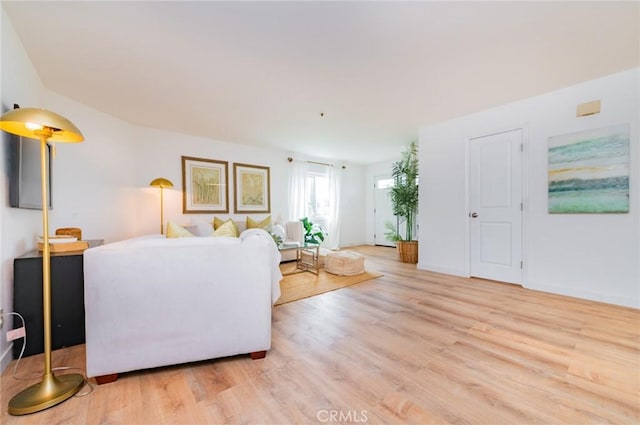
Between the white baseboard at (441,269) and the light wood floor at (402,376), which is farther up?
the white baseboard at (441,269)

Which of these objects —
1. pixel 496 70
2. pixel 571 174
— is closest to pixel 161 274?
pixel 496 70

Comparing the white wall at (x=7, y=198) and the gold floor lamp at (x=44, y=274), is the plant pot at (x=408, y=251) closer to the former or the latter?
the gold floor lamp at (x=44, y=274)

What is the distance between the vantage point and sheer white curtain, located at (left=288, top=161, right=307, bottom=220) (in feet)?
18.4

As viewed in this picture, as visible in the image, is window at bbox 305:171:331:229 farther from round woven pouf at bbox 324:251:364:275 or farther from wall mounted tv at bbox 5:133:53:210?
wall mounted tv at bbox 5:133:53:210

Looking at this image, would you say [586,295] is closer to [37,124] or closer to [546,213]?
[546,213]

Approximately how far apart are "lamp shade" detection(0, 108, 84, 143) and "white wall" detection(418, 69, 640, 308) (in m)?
4.20

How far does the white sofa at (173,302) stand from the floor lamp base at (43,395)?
10cm

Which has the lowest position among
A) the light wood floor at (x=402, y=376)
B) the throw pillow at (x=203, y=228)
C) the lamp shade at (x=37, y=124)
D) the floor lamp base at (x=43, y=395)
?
the light wood floor at (x=402, y=376)

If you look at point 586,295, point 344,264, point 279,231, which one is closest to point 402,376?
point 344,264

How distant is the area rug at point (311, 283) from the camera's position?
9.80 ft

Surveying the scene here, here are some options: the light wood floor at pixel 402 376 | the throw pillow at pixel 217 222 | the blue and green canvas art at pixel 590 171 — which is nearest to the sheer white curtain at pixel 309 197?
the throw pillow at pixel 217 222

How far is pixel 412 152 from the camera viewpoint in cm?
477

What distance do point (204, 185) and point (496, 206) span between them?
4.69 metres

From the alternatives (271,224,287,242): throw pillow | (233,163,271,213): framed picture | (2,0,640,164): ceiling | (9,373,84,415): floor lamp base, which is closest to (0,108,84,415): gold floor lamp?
(9,373,84,415): floor lamp base
